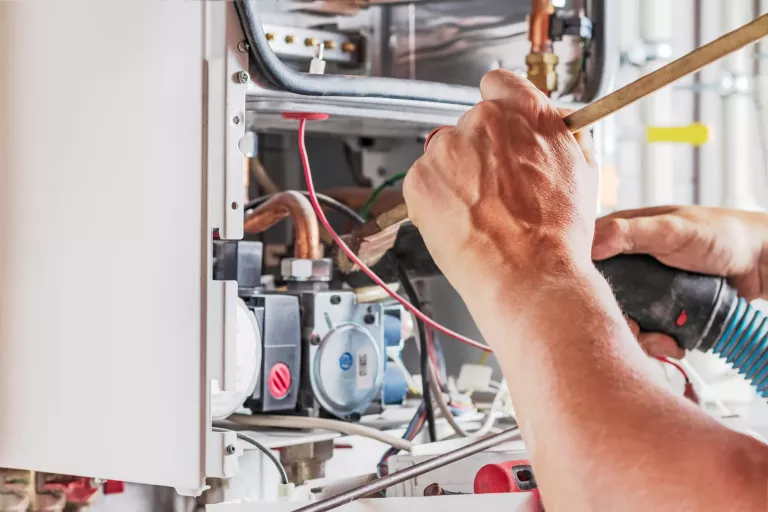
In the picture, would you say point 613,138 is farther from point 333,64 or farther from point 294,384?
point 294,384

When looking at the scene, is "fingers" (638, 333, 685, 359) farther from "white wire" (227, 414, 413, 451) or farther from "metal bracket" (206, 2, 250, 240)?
"metal bracket" (206, 2, 250, 240)

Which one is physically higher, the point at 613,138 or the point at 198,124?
the point at 613,138

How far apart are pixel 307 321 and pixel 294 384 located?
74 mm

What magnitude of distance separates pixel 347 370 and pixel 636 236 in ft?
1.21

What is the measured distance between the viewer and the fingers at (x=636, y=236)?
1008mm

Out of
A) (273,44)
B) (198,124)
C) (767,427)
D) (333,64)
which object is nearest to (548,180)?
(198,124)

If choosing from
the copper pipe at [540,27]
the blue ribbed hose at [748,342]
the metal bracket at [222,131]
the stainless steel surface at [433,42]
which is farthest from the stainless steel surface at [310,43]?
the blue ribbed hose at [748,342]

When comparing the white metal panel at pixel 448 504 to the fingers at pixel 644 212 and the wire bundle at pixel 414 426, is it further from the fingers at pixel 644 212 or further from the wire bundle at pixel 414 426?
the fingers at pixel 644 212

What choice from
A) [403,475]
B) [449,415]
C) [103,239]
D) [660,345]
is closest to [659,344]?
[660,345]

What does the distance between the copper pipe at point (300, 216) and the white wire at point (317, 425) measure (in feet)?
0.65

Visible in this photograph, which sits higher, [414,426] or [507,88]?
[507,88]

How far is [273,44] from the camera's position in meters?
1.16

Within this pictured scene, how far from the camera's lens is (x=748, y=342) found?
40.2 inches

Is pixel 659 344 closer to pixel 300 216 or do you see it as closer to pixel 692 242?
pixel 692 242
